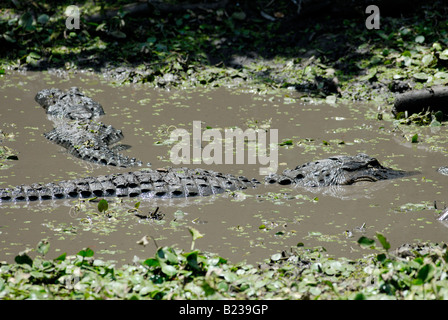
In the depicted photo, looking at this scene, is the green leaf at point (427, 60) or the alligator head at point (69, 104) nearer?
the alligator head at point (69, 104)

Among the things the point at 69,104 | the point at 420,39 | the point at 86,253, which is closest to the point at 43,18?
the point at 69,104

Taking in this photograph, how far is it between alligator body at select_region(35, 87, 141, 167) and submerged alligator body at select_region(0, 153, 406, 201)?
996 mm

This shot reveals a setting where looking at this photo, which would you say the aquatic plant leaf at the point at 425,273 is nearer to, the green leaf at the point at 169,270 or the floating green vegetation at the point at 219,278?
the floating green vegetation at the point at 219,278

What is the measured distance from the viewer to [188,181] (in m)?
6.21

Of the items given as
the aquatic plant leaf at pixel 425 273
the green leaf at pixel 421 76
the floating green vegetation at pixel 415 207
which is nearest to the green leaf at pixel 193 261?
the aquatic plant leaf at pixel 425 273

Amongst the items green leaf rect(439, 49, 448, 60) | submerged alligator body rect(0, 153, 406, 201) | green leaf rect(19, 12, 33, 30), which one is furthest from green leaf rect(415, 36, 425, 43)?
green leaf rect(19, 12, 33, 30)

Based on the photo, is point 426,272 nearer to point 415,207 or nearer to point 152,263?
point 152,263

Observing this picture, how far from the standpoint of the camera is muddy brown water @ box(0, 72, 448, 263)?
16.8ft

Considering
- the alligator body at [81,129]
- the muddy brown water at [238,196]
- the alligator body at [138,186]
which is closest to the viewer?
the muddy brown water at [238,196]

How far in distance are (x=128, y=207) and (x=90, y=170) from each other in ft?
4.56

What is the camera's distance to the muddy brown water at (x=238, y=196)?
5.11m

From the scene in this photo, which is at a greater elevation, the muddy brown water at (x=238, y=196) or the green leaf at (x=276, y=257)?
the muddy brown water at (x=238, y=196)

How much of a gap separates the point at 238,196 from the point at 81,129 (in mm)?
2911

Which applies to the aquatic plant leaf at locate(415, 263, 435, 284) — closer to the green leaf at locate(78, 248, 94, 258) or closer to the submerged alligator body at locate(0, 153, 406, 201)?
the green leaf at locate(78, 248, 94, 258)
